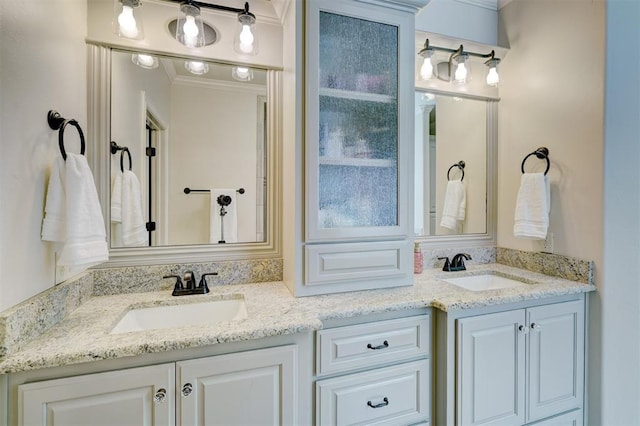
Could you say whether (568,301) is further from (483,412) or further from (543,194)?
(483,412)

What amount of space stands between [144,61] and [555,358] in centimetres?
254

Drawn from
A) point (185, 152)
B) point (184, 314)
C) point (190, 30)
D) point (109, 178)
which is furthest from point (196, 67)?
point (184, 314)

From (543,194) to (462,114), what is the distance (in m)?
0.75

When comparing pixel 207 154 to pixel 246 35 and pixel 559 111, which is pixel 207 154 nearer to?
pixel 246 35

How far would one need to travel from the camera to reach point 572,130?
1735mm

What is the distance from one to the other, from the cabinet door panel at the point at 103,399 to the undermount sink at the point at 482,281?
156 cm

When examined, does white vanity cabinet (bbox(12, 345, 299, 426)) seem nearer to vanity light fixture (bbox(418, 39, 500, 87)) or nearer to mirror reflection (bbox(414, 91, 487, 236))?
mirror reflection (bbox(414, 91, 487, 236))

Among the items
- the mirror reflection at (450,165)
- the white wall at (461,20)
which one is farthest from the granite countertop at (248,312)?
the white wall at (461,20)

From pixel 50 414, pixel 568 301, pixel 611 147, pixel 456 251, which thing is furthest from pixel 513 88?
pixel 50 414

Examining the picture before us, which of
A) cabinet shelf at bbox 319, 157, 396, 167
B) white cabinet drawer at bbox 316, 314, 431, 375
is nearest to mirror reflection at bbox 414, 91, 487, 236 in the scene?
cabinet shelf at bbox 319, 157, 396, 167

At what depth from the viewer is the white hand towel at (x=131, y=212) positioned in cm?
152

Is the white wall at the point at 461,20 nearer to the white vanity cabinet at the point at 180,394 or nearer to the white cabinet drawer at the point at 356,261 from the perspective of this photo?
the white cabinet drawer at the point at 356,261

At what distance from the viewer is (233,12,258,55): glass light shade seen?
Answer: 1.57m

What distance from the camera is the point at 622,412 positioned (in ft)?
5.41
